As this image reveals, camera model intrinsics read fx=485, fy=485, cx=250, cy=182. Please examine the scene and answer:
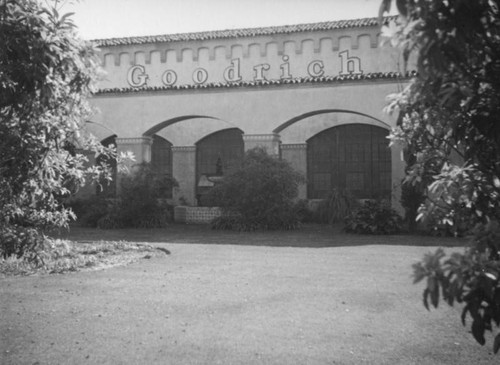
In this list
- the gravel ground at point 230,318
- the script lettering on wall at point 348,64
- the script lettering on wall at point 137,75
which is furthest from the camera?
the script lettering on wall at point 137,75

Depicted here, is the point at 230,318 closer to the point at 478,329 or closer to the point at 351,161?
the point at 478,329

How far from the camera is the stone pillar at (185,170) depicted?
73.1 ft

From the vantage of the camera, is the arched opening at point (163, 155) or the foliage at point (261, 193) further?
the arched opening at point (163, 155)

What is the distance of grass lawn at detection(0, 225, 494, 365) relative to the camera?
3.95m

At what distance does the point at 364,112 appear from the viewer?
16.3 m

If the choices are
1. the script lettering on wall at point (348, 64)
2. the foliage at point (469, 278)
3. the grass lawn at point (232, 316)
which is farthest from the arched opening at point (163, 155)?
the foliage at point (469, 278)

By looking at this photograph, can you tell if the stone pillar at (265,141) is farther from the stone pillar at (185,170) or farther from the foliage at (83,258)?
the foliage at (83,258)

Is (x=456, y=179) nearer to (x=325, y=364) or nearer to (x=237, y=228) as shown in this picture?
(x=325, y=364)

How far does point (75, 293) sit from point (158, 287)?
1.04 m

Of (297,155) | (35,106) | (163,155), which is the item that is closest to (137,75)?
(163,155)

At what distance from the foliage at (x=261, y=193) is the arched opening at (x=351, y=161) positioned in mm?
5650

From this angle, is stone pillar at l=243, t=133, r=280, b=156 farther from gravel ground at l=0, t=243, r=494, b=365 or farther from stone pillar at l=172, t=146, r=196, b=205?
gravel ground at l=0, t=243, r=494, b=365

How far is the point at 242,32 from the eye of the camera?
2047cm

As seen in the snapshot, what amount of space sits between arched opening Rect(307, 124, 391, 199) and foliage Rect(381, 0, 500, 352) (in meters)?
17.7
